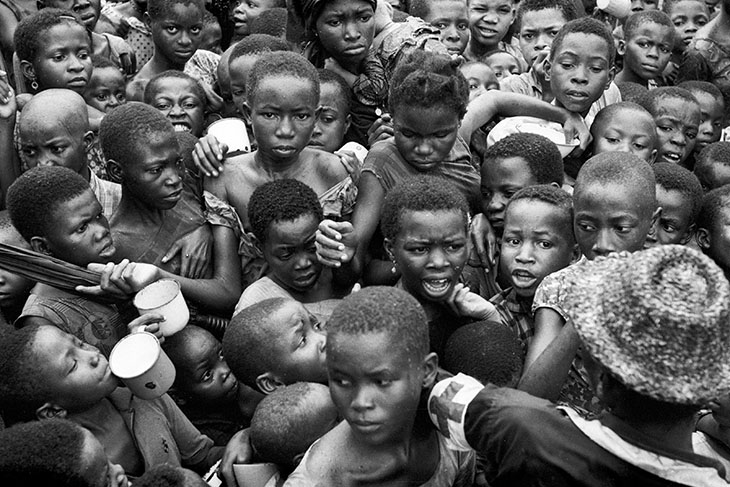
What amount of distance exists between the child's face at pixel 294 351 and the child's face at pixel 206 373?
0.46 m

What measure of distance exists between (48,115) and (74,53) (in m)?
0.91

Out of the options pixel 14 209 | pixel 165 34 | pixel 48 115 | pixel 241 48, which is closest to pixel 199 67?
pixel 165 34

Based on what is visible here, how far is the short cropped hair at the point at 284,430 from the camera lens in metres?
3.06

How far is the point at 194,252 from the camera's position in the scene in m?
4.16

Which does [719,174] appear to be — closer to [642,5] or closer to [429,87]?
[429,87]

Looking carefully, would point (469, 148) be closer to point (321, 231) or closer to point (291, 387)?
point (321, 231)

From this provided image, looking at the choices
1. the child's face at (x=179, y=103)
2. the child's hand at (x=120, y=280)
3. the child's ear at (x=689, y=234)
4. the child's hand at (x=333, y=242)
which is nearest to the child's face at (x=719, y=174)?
the child's ear at (x=689, y=234)

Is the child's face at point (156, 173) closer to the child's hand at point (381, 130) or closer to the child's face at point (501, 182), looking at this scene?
the child's hand at point (381, 130)

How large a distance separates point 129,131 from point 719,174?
3066 mm

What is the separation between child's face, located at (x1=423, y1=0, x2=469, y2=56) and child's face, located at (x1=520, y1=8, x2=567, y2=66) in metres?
0.44

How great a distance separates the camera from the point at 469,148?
4.86 meters

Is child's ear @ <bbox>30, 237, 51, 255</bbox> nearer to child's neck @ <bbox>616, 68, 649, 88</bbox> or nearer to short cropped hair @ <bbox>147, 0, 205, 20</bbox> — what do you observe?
short cropped hair @ <bbox>147, 0, 205, 20</bbox>

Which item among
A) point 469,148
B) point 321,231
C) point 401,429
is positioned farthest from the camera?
point 469,148

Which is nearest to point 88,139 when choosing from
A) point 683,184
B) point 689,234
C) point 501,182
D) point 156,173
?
point 156,173
